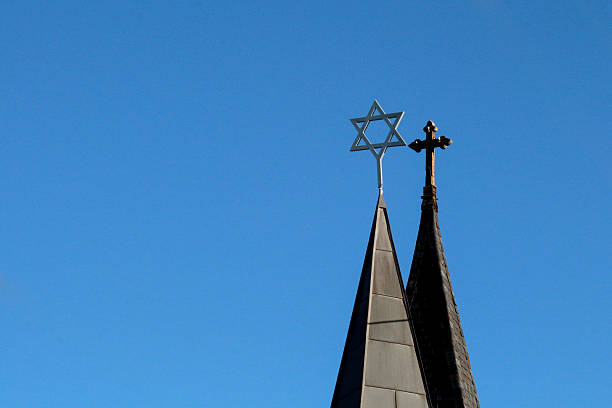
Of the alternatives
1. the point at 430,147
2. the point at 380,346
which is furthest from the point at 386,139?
the point at 430,147

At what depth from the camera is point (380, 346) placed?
15.9 meters

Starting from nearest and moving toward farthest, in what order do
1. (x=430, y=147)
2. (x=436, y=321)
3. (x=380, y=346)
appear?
(x=380, y=346), (x=436, y=321), (x=430, y=147)

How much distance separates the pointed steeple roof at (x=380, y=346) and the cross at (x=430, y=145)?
10960mm

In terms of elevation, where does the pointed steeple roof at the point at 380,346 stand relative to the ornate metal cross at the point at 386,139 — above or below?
below

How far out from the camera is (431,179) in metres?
28.1

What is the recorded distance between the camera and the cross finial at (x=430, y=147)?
28.0 meters

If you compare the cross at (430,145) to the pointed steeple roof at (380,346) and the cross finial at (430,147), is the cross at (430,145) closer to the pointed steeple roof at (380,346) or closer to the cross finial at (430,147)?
the cross finial at (430,147)

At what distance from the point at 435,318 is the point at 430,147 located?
Answer: 4859mm

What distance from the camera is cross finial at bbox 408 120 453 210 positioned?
28.0 metres

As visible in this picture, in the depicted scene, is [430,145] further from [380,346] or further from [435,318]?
[380,346]

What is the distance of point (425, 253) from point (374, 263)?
1014cm

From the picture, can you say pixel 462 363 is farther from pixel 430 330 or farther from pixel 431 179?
pixel 431 179

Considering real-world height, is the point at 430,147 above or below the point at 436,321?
above

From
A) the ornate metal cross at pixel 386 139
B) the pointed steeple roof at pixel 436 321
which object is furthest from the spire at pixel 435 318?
the ornate metal cross at pixel 386 139
